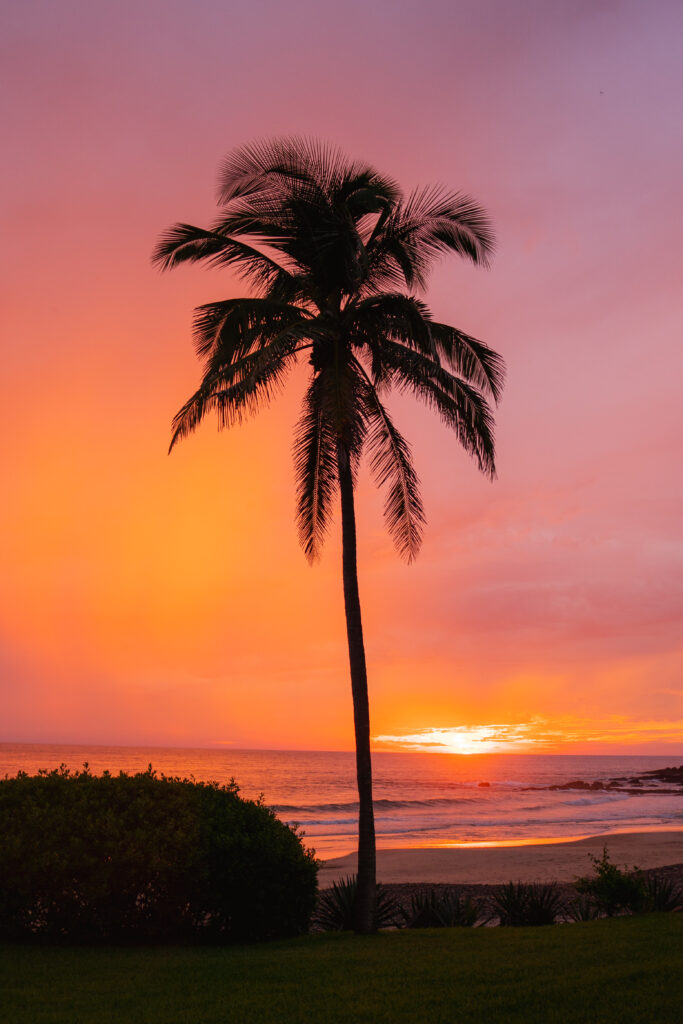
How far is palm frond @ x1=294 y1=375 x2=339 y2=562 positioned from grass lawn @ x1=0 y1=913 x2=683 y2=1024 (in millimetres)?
6483

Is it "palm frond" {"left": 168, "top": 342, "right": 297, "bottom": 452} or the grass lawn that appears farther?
"palm frond" {"left": 168, "top": 342, "right": 297, "bottom": 452}

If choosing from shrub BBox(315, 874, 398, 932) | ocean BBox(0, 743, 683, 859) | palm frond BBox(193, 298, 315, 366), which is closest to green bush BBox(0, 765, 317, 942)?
shrub BBox(315, 874, 398, 932)

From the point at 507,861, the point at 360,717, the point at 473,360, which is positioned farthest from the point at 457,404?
the point at 507,861

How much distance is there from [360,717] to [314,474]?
4.31m

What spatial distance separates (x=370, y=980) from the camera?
27.3 feet

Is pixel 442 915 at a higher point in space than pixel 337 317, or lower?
lower

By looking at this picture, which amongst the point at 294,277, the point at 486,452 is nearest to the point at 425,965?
the point at 486,452

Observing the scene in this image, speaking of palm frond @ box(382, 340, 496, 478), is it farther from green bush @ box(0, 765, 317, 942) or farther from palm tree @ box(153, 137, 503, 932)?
green bush @ box(0, 765, 317, 942)

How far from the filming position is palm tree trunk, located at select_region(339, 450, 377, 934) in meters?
11.7

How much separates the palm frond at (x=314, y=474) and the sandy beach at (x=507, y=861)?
432 inches

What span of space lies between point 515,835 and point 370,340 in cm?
3520

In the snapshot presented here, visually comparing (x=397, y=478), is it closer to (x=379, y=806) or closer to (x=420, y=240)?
(x=420, y=240)

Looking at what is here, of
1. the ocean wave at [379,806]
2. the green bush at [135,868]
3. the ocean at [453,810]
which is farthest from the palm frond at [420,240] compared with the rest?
the ocean wave at [379,806]

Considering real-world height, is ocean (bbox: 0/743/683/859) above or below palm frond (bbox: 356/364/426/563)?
below
